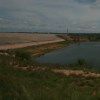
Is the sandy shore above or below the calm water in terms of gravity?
above

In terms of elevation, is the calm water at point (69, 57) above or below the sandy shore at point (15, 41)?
below

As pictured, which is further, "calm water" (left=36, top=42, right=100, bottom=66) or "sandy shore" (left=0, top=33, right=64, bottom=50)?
"sandy shore" (left=0, top=33, right=64, bottom=50)

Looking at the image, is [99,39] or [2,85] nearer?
[2,85]

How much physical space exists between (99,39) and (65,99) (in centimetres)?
13848

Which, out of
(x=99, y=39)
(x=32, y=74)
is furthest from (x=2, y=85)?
(x=99, y=39)

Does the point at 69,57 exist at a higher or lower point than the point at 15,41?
lower

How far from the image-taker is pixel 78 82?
45.6 feet

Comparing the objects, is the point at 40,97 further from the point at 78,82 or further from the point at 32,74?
the point at 32,74

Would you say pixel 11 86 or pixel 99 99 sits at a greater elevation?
pixel 11 86

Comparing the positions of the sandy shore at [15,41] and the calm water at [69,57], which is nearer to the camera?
the calm water at [69,57]

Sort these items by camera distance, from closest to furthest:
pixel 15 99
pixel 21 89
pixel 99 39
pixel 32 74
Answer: pixel 15 99 → pixel 21 89 → pixel 32 74 → pixel 99 39

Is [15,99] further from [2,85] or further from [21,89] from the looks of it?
[2,85]

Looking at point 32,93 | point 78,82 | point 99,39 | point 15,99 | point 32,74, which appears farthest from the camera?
point 99,39

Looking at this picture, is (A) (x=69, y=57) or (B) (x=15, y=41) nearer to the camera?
(A) (x=69, y=57)
